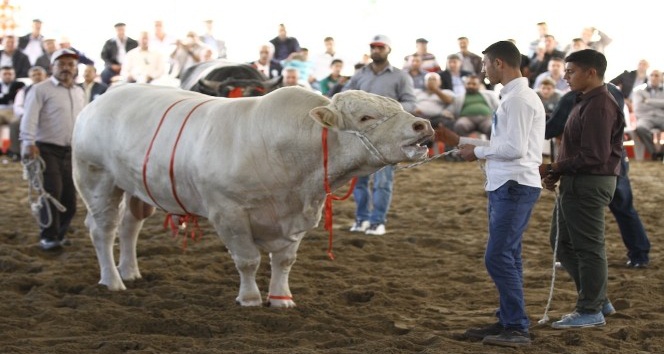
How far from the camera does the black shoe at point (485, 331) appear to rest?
222 inches

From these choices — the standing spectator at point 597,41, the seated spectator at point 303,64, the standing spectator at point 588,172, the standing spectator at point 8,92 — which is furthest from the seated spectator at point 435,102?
the standing spectator at point 588,172

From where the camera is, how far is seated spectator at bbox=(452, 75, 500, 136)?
15727mm

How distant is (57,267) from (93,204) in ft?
2.88

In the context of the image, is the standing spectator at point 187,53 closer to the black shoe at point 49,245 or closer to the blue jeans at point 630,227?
the black shoe at point 49,245

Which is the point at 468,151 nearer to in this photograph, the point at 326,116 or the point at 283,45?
the point at 326,116

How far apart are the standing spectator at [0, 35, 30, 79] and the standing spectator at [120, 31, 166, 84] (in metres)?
2.03

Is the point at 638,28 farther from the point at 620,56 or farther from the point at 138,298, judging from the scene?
the point at 138,298

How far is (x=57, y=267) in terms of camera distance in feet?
26.2

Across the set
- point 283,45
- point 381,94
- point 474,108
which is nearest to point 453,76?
point 474,108

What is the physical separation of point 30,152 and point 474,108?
859 cm

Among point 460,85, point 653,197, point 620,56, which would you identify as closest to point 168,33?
point 460,85

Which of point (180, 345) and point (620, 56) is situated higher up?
point (620, 56)

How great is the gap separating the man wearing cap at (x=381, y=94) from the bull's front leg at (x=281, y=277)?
325 centimetres

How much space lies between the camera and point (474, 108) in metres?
15.9
